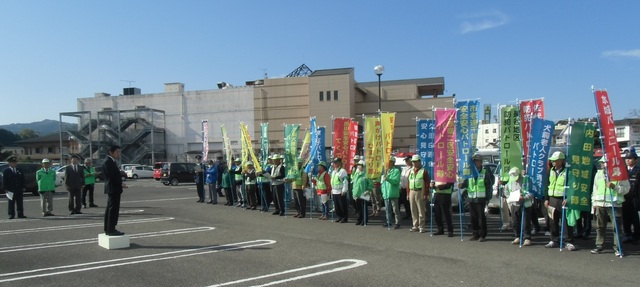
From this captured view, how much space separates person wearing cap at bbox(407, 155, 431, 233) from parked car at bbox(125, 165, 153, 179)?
38.6 meters

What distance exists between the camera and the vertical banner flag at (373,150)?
12109 millimetres

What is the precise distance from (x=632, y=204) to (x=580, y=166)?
1758 millimetres

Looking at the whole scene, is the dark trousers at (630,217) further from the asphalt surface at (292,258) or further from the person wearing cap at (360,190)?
the person wearing cap at (360,190)

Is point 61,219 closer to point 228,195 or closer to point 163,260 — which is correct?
point 228,195

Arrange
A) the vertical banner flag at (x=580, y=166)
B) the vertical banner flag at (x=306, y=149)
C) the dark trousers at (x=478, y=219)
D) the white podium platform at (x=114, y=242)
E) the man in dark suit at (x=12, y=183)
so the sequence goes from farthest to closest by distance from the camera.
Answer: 1. the vertical banner flag at (x=306, y=149)
2. the man in dark suit at (x=12, y=183)
3. the dark trousers at (x=478, y=219)
4. the white podium platform at (x=114, y=242)
5. the vertical banner flag at (x=580, y=166)

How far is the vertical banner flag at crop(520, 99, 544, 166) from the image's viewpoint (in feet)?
31.0

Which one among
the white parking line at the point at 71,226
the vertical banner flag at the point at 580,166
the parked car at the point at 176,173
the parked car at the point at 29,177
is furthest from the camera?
the parked car at the point at 176,173

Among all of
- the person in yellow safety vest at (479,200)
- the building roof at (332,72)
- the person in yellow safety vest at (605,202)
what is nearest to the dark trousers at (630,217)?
the person in yellow safety vest at (605,202)

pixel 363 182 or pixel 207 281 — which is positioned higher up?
pixel 363 182

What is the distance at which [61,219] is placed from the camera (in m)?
13.5

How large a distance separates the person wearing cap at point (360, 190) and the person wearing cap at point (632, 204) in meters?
5.54

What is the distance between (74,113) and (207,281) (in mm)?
61445

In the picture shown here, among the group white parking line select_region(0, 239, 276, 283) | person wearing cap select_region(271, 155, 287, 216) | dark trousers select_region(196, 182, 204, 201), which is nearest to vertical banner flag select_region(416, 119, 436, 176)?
white parking line select_region(0, 239, 276, 283)

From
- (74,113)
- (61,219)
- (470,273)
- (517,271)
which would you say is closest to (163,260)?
(470,273)
